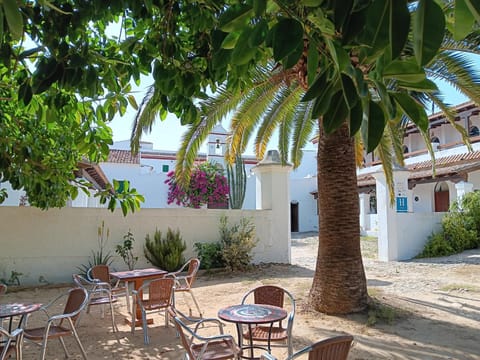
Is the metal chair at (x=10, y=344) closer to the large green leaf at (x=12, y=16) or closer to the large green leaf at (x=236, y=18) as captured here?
the large green leaf at (x=12, y=16)

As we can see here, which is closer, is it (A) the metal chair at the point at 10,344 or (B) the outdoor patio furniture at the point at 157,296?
(A) the metal chair at the point at 10,344

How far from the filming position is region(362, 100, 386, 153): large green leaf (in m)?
1.17

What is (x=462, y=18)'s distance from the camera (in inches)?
38.1

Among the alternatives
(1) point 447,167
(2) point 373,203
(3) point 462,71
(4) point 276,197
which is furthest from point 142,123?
(2) point 373,203

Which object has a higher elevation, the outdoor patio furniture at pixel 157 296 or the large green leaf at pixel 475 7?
the large green leaf at pixel 475 7

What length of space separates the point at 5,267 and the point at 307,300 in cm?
746

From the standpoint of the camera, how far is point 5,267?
987cm

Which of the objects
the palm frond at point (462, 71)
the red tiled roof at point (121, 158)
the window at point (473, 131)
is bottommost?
the palm frond at point (462, 71)

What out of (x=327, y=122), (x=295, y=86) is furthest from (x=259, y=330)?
(x=295, y=86)

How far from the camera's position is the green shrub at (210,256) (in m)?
11.4

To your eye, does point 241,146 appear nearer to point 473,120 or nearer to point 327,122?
point 327,122

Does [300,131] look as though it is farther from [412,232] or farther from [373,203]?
[373,203]

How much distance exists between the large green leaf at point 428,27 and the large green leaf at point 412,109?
1.10ft

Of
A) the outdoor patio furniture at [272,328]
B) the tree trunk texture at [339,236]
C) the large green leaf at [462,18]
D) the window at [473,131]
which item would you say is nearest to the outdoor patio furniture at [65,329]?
the outdoor patio furniture at [272,328]
